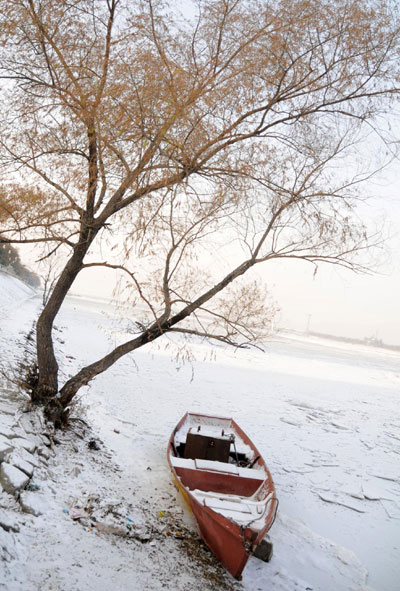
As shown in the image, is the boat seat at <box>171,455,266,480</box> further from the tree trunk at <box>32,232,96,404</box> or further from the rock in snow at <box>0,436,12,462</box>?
the rock in snow at <box>0,436,12,462</box>

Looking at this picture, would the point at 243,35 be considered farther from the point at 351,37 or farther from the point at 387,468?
the point at 387,468

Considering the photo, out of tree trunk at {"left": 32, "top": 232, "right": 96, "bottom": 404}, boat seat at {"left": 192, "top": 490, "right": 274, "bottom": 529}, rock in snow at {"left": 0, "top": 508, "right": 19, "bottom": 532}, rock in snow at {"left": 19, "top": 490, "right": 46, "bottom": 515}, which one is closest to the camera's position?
rock in snow at {"left": 0, "top": 508, "right": 19, "bottom": 532}

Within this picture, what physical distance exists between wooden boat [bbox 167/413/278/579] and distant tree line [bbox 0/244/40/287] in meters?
20.7

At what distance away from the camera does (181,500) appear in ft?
21.5

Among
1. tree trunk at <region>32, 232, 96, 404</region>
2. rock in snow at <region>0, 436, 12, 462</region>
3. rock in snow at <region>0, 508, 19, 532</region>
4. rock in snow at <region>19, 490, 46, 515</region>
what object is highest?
tree trunk at <region>32, 232, 96, 404</region>

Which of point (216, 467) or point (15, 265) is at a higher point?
point (15, 265)

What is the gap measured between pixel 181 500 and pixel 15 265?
4776 cm

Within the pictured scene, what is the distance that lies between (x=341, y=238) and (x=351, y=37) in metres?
2.70

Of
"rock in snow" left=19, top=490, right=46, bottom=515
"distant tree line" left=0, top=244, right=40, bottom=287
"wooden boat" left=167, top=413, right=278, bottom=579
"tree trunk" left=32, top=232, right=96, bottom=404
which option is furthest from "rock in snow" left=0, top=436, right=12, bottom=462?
"distant tree line" left=0, top=244, right=40, bottom=287

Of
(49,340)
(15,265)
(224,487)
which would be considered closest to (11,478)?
(49,340)

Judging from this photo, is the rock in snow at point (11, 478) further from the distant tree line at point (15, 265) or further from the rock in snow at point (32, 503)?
the distant tree line at point (15, 265)

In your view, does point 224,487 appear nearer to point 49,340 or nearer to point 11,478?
point 11,478

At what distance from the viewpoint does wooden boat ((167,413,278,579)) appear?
197 inches

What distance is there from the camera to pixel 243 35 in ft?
17.0
